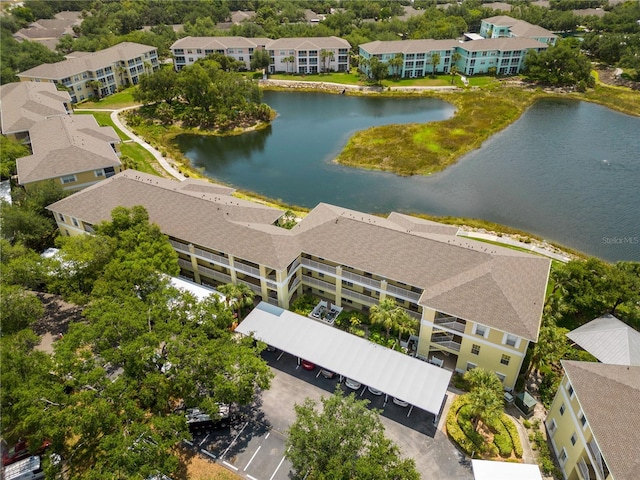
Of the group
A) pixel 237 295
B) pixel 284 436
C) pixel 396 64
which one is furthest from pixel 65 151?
pixel 396 64

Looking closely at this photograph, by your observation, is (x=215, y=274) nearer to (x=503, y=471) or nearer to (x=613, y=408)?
(x=503, y=471)

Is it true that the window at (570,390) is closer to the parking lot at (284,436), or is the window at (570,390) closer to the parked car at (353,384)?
the parking lot at (284,436)

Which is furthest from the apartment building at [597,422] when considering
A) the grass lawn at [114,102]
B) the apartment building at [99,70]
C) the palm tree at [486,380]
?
the apartment building at [99,70]

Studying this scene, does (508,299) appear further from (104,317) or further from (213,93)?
(213,93)

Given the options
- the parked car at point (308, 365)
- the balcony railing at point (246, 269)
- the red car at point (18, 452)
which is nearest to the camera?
the red car at point (18, 452)

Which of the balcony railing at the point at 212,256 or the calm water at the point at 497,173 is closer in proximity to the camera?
the balcony railing at the point at 212,256
